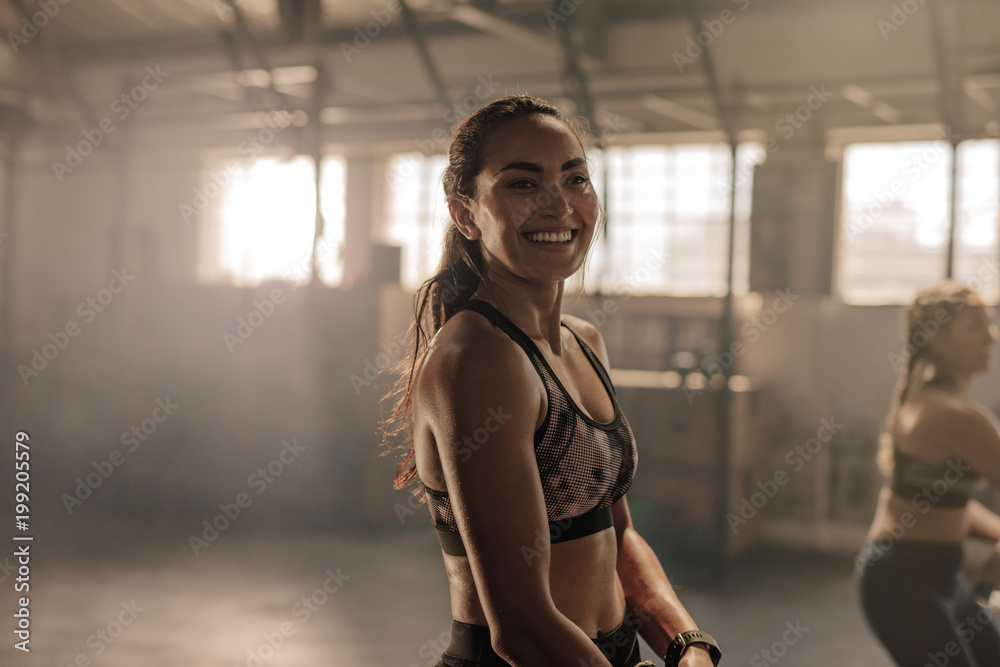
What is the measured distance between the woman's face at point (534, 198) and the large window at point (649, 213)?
2.54 metres

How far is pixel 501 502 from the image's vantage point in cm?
78

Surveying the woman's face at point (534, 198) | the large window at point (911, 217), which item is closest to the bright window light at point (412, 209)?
the large window at point (911, 217)

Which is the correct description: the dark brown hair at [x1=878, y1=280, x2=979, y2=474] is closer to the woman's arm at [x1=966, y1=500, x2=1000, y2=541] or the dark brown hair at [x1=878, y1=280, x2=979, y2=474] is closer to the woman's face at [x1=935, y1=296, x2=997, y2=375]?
the woman's face at [x1=935, y1=296, x2=997, y2=375]

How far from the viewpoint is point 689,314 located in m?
3.64

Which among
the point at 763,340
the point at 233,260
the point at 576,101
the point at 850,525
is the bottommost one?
the point at 850,525

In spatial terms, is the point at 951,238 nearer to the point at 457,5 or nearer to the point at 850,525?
the point at 850,525

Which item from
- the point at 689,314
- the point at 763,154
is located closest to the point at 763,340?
the point at 689,314

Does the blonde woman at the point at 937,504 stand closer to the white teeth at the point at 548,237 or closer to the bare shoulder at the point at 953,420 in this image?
the bare shoulder at the point at 953,420

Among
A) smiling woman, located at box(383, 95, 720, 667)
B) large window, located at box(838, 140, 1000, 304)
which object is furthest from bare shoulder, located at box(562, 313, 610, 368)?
large window, located at box(838, 140, 1000, 304)

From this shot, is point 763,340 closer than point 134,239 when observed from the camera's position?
No

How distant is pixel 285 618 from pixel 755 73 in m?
3.00

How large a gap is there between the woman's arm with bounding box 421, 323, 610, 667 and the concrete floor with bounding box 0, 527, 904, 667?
2.49 meters

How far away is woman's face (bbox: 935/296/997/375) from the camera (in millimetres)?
2133

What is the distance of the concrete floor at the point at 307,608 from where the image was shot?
2.91m
